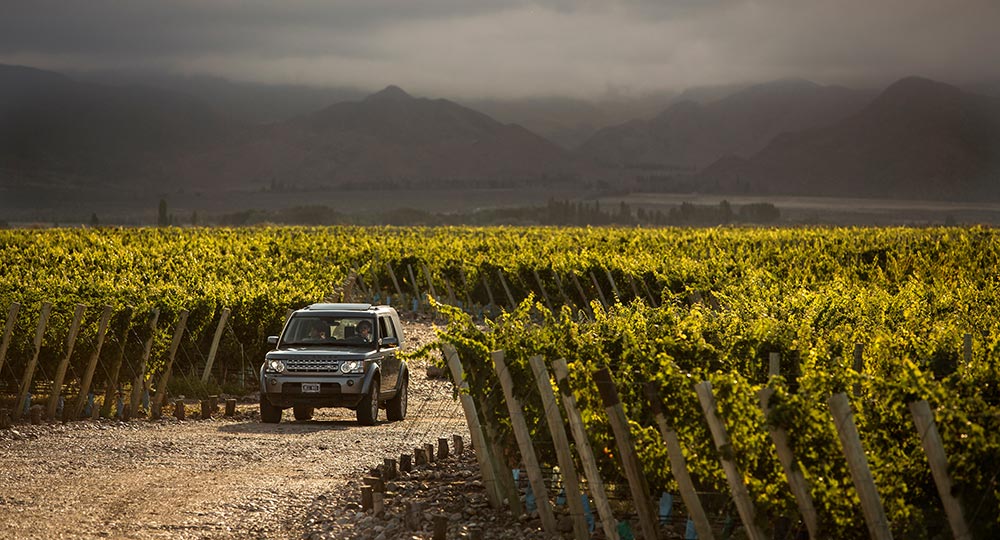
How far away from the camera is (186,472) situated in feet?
51.5

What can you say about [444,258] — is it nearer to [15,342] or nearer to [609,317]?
[15,342]

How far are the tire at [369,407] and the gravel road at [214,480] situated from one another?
0.28 meters

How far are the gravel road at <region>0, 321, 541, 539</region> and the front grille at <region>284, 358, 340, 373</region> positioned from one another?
0.94 meters

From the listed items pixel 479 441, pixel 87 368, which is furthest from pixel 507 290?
pixel 479 441

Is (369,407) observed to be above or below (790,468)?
below

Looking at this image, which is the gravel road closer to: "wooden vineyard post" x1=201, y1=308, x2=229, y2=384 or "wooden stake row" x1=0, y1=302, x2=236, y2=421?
"wooden stake row" x1=0, y1=302, x2=236, y2=421

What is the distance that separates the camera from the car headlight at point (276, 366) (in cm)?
2054

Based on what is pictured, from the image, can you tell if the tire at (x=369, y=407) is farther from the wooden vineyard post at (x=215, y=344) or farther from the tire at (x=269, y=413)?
the wooden vineyard post at (x=215, y=344)

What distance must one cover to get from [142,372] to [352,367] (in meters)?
4.68

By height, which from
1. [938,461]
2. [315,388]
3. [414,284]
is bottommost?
[315,388]

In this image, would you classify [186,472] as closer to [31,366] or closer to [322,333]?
[322,333]

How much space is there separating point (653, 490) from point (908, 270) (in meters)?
43.4

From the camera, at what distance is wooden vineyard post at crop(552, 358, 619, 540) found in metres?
10.6

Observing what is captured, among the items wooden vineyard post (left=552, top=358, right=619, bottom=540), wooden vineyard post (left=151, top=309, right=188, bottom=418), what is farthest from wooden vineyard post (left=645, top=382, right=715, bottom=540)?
wooden vineyard post (left=151, top=309, right=188, bottom=418)
